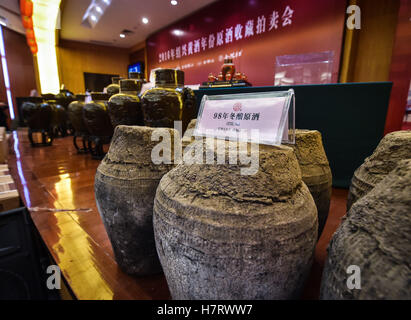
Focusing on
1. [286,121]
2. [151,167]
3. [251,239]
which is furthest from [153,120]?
[251,239]

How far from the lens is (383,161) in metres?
0.74

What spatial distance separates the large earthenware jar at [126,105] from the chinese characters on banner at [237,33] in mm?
2963

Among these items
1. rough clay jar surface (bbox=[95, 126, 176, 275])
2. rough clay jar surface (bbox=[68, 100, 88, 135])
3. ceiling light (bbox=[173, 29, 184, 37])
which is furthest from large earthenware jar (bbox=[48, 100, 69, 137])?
rough clay jar surface (bbox=[95, 126, 176, 275])

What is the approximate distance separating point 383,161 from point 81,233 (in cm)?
138

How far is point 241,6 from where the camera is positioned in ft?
14.0

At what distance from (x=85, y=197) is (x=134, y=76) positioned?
52.6 inches

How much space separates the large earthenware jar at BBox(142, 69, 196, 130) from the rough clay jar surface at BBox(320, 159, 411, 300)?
131 centimetres

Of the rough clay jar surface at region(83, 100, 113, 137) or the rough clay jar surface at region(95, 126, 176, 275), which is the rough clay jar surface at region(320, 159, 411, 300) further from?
the rough clay jar surface at region(83, 100, 113, 137)

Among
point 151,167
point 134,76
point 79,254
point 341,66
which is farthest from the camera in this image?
point 341,66

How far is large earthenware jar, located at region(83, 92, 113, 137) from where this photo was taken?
8.01 ft

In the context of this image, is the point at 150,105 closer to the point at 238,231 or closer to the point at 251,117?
the point at 251,117

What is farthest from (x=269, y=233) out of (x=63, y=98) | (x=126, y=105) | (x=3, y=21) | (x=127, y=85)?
(x=3, y=21)

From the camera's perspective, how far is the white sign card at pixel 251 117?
61 centimetres
